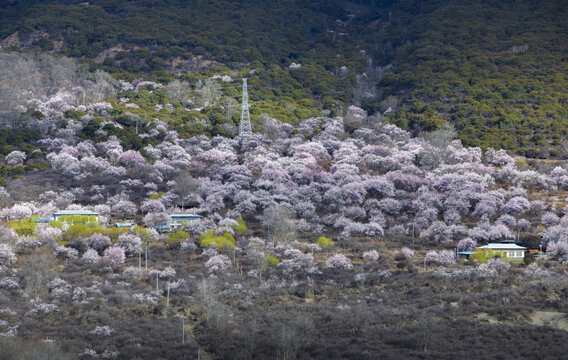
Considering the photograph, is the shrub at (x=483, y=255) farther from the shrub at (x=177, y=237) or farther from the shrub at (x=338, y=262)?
the shrub at (x=177, y=237)

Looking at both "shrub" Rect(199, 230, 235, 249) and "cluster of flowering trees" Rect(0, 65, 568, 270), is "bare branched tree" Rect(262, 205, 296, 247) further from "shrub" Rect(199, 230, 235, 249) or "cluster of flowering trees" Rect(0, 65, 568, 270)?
"shrub" Rect(199, 230, 235, 249)

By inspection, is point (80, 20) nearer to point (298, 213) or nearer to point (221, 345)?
point (298, 213)

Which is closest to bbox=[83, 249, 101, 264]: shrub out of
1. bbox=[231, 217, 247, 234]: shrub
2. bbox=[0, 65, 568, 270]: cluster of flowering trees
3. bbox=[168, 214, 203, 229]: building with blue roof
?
bbox=[0, 65, 568, 270]: cluster of flowering trees

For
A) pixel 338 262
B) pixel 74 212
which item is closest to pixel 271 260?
pixel 338 262

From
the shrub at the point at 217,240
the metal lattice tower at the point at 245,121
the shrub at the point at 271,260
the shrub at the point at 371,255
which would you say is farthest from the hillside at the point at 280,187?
the metal lattice tower at the point at 245,121

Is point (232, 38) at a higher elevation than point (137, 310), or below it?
higher

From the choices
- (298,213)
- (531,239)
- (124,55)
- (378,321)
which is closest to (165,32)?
(124,55)

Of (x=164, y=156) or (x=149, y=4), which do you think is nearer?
(x=164, y=156)

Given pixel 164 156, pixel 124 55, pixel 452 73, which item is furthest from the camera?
pixel 124 55
